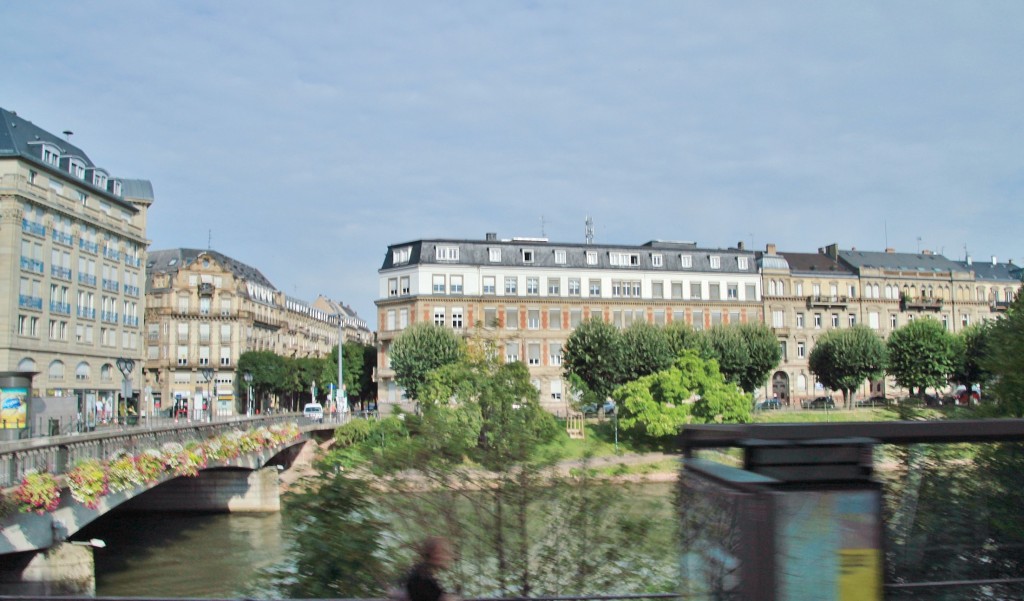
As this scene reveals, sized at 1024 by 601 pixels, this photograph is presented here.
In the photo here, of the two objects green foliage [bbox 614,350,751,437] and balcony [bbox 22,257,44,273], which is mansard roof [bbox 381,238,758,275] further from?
balcony [bbox 22,257,44,273]

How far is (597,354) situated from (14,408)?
40834mm

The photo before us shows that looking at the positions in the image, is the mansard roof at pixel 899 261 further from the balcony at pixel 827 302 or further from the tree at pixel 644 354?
the tree at pixel 644 354

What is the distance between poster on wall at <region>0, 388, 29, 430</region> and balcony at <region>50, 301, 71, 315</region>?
33650 mm

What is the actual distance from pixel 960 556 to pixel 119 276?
68.8 metres

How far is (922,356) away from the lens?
67.2 m

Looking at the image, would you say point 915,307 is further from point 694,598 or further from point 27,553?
point 694,598

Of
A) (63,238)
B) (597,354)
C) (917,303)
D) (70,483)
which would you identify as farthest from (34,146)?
(917,303)

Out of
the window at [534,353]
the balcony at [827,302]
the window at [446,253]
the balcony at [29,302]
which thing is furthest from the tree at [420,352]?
the balcony at [827,302]

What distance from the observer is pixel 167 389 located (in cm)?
8794

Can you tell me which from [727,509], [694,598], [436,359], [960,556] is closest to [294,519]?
[694,598]

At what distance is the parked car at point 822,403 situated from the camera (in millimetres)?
72062

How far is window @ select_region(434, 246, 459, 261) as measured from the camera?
69188mm

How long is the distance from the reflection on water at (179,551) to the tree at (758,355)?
3931 centimetres

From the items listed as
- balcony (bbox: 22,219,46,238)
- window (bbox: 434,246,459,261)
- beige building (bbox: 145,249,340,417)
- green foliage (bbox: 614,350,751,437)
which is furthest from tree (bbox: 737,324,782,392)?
beige building (bbox: 145,249,340,417)
